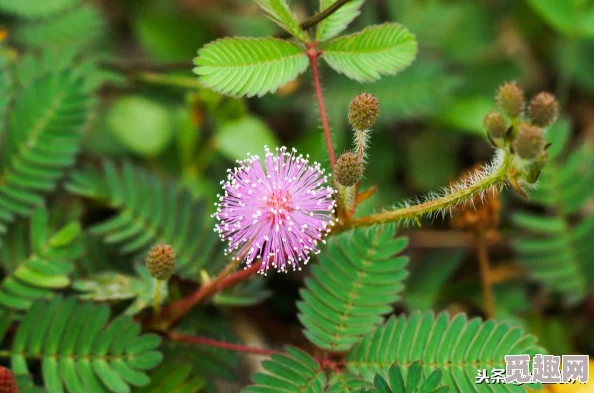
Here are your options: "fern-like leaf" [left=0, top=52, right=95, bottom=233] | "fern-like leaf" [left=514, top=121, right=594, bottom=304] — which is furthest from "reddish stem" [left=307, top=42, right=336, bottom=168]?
"fern-like leaf" [left=514, top=121, right=594, bottom=304]

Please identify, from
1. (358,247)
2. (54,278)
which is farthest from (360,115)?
(54,278)

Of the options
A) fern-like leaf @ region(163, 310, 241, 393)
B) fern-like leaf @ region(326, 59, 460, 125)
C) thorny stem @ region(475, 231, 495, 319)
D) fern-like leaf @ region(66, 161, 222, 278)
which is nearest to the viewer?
fern-like leaf @ region(163, 310, 241, 393)

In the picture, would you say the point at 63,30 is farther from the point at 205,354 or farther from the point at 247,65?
the point at 205,354

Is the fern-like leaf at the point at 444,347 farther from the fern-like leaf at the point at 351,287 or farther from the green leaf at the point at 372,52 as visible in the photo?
the green leaf at the point at 372,52

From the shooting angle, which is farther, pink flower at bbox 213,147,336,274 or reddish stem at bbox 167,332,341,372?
reddish stem at bbox 167,332,341,372

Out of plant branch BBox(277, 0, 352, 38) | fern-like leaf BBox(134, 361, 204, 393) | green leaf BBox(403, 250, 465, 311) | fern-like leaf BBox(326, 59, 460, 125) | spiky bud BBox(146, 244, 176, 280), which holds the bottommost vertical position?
fern-like leaf BBox(134, 361, 204, 393)

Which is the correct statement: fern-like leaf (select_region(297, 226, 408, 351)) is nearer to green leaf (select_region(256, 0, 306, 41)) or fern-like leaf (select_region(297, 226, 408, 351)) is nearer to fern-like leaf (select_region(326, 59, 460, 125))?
green leaf (select_region(256, 0, 306, 41))
